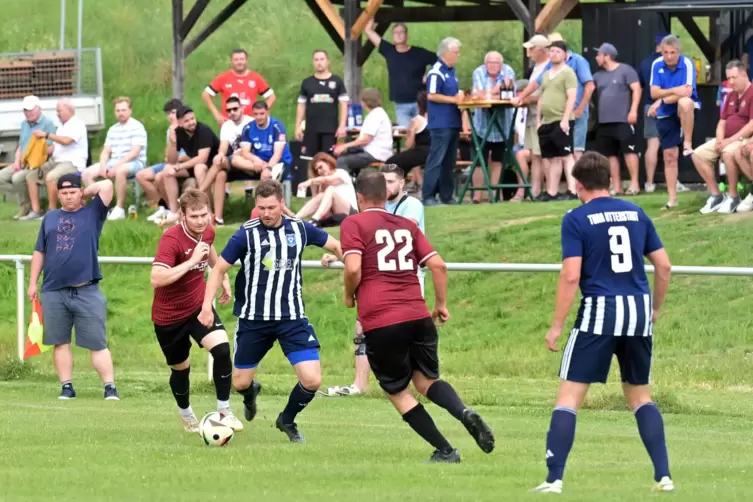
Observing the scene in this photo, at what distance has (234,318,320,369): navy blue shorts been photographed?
32.7 ft

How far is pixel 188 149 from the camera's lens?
2072 cm

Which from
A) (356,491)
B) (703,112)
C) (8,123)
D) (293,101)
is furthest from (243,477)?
(293,101)

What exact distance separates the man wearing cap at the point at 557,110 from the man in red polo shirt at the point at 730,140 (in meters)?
1.71

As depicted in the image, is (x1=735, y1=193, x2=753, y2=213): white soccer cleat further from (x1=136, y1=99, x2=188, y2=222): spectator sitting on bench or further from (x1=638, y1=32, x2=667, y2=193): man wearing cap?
(x1=136, y1=99, x2=188, y2=222): spectator sitting on bench

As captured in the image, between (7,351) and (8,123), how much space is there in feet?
38.7

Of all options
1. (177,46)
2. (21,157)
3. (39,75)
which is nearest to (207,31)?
(177,46)

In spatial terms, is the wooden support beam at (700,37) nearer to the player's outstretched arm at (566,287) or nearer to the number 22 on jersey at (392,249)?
the number 22 on jersey at (392,249)

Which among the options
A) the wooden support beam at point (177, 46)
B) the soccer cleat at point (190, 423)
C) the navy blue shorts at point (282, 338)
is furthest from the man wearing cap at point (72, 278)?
the wooden support beam at point (177, 46)

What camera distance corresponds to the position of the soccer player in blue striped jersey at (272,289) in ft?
32.1

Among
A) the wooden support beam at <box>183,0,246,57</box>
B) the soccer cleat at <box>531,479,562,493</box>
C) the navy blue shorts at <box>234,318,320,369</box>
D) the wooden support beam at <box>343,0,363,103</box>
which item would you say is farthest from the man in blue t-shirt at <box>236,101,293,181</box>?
the soccer cleat at <box>531,479,562,493</box>

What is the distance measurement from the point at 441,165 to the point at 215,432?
35.6 ft

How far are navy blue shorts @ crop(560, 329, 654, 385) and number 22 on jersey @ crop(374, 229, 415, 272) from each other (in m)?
1.39

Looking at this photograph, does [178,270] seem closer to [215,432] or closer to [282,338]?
[282,338]

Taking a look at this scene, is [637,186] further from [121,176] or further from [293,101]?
[293,101]
